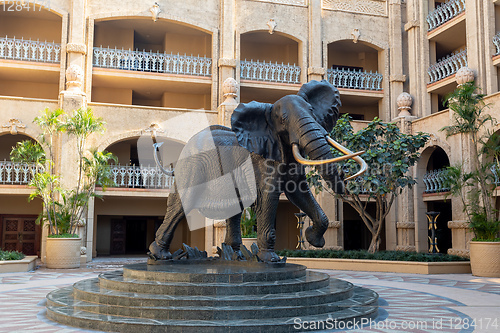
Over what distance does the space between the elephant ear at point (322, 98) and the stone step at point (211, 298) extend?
79.6 inches

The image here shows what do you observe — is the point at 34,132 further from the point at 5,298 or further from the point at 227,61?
the point at 5,298

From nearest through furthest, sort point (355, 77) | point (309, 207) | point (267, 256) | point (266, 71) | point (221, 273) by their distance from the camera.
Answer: point (221, 273)
point (267, 256)
point (309, 207)
point (266, 71)
point (355, 77)

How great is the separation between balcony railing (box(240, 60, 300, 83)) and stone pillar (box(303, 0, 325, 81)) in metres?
0.63

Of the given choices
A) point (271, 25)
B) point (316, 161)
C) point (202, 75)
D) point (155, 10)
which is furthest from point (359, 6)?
point (316, 161)

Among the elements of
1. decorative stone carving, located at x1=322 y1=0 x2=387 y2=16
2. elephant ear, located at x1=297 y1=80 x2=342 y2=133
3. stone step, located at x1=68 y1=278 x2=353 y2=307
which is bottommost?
stone step, located at x1=68 y1=278 x2=353 y2=307

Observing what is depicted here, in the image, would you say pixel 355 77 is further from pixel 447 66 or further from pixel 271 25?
pixel 271 25

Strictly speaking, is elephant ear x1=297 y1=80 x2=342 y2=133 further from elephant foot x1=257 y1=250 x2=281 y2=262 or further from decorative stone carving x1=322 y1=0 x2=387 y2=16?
decorative stone carving x1=322 y1=0 x2=387 y2=16

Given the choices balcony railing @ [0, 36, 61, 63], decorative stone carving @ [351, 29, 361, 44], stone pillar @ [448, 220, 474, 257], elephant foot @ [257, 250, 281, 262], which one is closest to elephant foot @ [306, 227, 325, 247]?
elephant foot @ [257, 250, 281, 262]

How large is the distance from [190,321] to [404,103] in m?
14.9

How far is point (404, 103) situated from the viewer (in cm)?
1747

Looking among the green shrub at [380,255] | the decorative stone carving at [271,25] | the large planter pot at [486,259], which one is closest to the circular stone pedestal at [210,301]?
the large planter pot at [486,259]

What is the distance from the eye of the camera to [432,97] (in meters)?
17.6

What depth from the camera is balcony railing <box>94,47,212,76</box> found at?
1665cm

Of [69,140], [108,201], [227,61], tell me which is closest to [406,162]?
[227,61]
